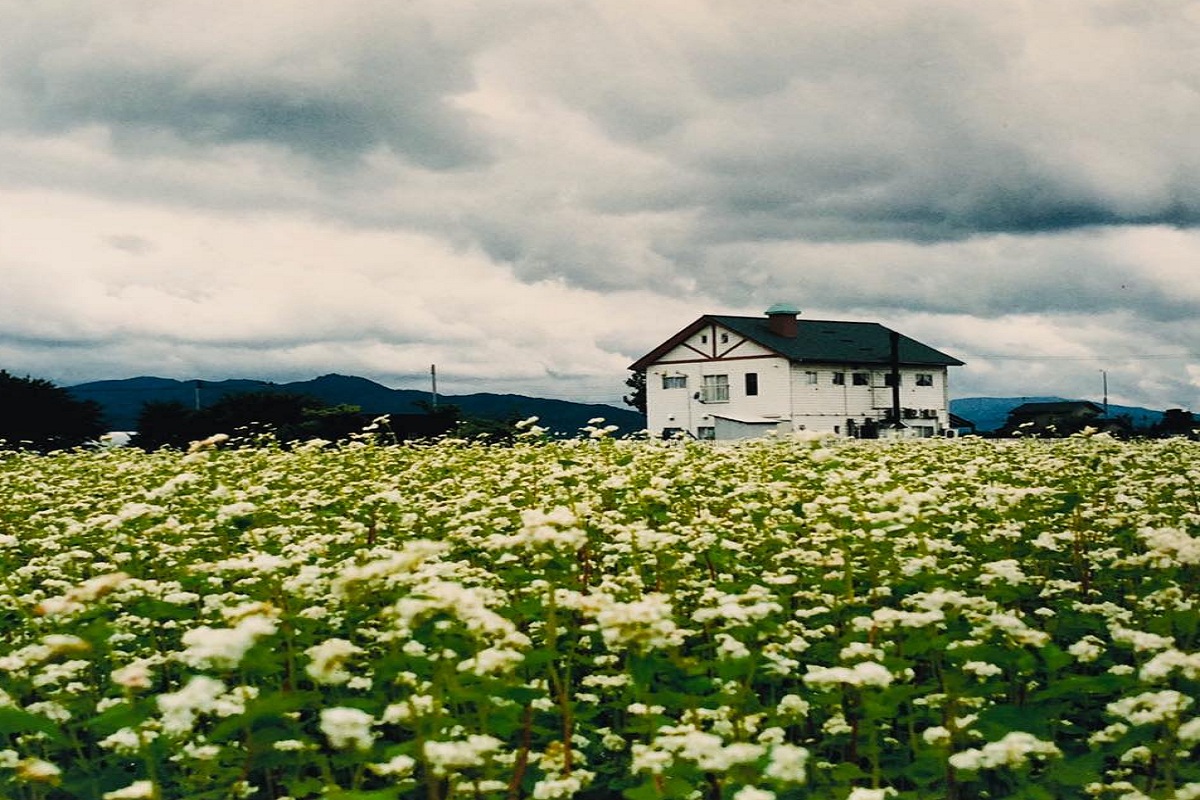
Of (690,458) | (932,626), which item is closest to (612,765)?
(932,626)

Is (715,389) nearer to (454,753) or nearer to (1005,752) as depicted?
(1005,752)

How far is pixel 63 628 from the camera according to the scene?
7246mm

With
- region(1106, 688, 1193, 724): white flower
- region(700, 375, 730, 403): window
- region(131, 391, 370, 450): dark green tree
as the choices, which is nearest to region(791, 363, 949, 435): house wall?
region(700, 375, 730, 403): window

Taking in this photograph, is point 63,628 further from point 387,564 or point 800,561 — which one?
point 800,561

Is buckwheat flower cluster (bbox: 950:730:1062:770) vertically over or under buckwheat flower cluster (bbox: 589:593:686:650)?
under

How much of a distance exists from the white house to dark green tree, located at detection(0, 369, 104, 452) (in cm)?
3561

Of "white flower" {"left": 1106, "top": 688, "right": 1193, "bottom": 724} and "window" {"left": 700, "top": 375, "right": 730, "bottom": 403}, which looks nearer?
"white flower" {"left": 1106, "top": 688, "right": 1193, "bottom": 724}

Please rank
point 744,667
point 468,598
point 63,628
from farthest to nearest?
point 63,628 → point 744,667 → point 468,598

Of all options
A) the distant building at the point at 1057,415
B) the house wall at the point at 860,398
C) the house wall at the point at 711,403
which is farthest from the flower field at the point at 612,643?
the house wall at the point at 860,398

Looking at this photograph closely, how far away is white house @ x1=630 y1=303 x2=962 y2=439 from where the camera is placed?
67.9 m

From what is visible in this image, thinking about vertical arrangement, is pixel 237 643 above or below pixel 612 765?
above

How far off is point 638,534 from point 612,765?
163 cm

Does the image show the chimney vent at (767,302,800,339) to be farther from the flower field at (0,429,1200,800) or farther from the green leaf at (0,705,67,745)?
the green leaf at (0,705,67,745)

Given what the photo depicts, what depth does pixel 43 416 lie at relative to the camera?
139 feet
